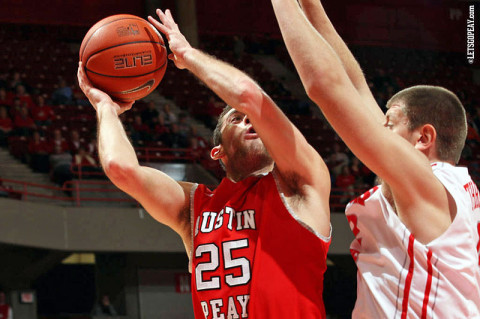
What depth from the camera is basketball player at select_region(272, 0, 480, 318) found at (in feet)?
7.25

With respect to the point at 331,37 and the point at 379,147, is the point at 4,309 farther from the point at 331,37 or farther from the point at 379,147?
the point at 379,147

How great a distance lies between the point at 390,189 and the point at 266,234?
63 cm

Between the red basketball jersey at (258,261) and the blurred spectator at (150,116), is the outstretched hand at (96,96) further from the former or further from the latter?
the blurred spectator at (150,116)

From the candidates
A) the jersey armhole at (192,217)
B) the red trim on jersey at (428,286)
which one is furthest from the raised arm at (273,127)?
the red trim on jersey at (428,286)

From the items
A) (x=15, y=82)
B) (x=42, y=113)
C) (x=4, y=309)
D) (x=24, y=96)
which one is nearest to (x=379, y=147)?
(x=4, y=309)

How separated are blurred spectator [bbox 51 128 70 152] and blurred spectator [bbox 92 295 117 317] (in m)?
2.56

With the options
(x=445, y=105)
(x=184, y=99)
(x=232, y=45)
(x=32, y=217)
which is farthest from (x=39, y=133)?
(x=445, y=105)

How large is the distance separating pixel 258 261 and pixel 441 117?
882 millimetres

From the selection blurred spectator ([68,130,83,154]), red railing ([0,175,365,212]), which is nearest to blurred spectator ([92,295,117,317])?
red railing ([0,175,365,212])

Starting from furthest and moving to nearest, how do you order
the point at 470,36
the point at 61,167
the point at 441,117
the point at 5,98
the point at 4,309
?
the point at 470,36 → the point at 5,98 → the point at 61,167 → the point at 4,309 → the point at 441,117

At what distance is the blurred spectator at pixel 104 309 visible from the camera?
11.7 meters

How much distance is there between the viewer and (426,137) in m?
2.43

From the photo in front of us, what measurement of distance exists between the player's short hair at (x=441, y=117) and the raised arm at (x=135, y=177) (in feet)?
3.62

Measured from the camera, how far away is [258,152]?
3.06 meters
